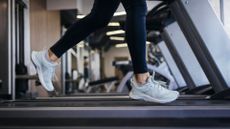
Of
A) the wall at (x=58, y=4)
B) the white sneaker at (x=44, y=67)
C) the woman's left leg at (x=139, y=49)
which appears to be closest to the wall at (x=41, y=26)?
the wall at (x=58, y=4)

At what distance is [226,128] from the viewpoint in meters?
1.50

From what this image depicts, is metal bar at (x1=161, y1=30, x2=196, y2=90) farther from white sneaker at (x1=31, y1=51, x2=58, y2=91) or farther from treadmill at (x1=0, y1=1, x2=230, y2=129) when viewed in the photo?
white sneaker at (x1=31, y1=51, x2=58, y2=91)

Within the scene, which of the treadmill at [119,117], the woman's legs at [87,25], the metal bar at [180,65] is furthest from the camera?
the metal bar at [180,65]

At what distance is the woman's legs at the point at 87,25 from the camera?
1637 millimetres

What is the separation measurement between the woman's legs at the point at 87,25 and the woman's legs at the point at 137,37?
0.12 meters

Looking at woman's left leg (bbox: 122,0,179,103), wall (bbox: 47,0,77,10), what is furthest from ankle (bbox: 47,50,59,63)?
wall (bbox: 47,0,77,10)

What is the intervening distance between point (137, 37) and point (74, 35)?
13.0 inches

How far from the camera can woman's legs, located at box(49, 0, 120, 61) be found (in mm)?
1637

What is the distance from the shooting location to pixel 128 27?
61.8 inches

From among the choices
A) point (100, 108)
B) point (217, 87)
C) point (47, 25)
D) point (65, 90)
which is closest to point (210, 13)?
point (217, 87)

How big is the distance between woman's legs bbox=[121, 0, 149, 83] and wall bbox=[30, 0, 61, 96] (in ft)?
7.55

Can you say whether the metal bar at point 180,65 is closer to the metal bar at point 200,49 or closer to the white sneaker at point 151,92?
the metal bar at point 200,49

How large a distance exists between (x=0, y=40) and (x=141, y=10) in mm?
1516

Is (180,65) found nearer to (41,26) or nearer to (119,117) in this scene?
(41,26)
